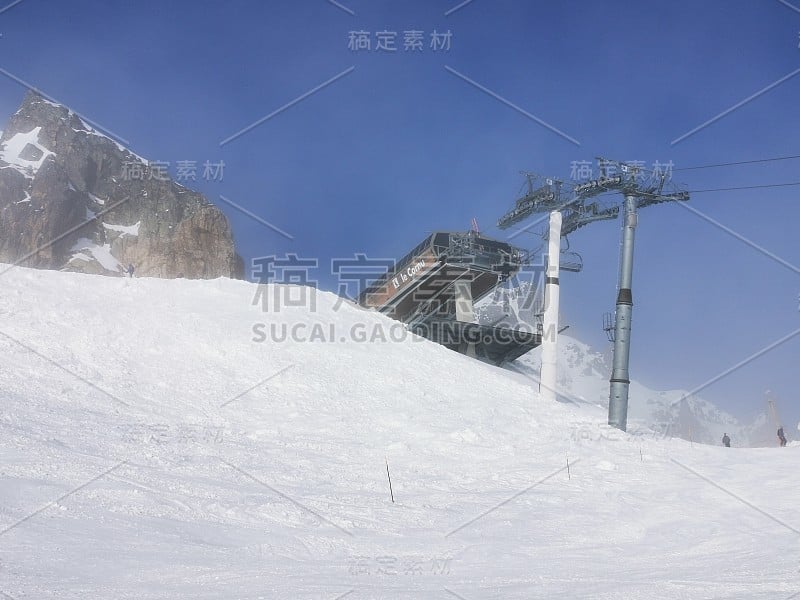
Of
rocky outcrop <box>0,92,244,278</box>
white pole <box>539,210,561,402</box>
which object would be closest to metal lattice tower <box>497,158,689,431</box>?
white pole <box>539,210,561,402</box>

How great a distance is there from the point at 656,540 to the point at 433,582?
187 inches

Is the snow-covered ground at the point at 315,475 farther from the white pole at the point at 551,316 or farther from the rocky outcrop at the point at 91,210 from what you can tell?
the rocky outcrop at the point at 91,210

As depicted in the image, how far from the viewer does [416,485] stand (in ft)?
43.7

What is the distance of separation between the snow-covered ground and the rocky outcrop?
97.8 metres

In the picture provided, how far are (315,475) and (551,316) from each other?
18.9 m

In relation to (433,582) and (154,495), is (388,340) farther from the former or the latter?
(433,582)

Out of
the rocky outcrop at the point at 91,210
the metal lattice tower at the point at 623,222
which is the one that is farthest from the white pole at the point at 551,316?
the rocky outcrop at the point at 91,210

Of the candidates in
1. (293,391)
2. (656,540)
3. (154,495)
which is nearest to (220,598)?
(154,495)

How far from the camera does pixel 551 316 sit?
98.7 ft

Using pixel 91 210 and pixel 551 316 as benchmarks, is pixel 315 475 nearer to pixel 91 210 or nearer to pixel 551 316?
pixel 551 316

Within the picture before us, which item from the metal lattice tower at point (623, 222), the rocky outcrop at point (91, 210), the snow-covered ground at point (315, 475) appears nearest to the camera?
the snow-covered ground at point (315, 475)

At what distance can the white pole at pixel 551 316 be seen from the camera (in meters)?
29.1

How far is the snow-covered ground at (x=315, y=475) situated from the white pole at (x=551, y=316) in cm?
427

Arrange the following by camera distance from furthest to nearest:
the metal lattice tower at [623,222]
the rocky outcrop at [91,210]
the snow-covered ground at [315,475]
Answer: the rocky outcrop at [91,210] → the metal lattice tower at [623,222] → the snow-covered ground at [315,475]
